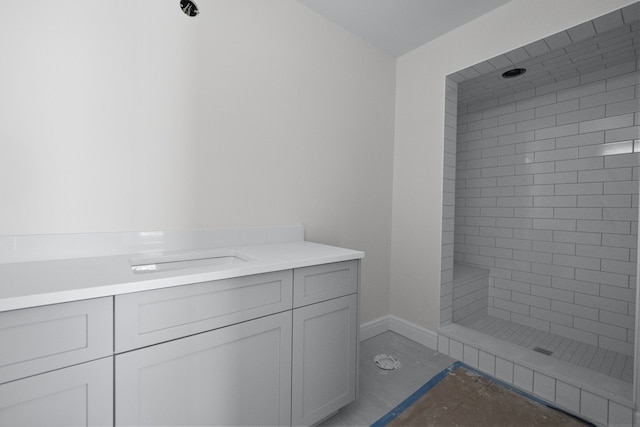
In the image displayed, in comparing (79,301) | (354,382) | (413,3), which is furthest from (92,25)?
(354,382)

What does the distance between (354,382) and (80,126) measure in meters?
1.77

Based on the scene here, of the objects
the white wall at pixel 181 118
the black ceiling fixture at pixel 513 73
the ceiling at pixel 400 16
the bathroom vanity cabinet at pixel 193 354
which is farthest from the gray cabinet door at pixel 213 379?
the black ceiling fixture at pixel 513 73

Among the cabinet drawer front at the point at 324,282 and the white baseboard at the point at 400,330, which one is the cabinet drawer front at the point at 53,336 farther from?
the white baseboard at the point at 400,330

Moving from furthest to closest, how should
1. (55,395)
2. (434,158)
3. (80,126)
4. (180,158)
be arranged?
(434,158)
(180,158)
(80,126)
(55,395)

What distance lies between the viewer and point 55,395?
0.81 m

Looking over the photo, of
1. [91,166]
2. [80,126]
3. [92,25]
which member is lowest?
[91,166]

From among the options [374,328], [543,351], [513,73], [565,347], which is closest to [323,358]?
[374,328]

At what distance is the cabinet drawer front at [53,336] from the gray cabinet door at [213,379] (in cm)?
10

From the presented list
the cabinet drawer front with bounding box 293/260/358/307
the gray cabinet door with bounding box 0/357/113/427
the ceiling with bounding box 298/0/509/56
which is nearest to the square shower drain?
the cabinet drawer front with bounding box 293/260/358/307

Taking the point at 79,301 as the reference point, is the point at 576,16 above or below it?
above

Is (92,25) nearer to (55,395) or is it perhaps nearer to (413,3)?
(55,395)

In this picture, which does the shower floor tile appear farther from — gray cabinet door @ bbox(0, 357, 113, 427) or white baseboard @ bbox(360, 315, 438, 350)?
Result: gray cabinet door @ bbox(0, 357, 113, 427)

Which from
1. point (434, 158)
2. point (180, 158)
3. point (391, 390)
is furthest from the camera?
point (434, 158)

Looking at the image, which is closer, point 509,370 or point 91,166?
point 91,166
